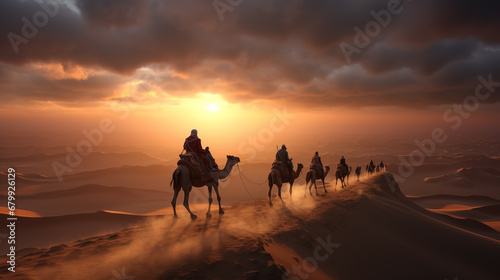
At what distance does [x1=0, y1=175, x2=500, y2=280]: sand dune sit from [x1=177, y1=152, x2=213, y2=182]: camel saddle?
1.95 metres

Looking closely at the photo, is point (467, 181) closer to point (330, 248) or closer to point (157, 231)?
point (330, 248)

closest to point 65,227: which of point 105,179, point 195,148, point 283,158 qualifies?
point 195,148

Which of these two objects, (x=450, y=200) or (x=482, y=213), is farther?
(x=450, y=200)

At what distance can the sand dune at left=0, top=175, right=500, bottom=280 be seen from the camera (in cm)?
536

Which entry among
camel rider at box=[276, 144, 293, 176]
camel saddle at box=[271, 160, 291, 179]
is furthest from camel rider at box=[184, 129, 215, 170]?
camel rider at box=[276, 144, 293, 176]

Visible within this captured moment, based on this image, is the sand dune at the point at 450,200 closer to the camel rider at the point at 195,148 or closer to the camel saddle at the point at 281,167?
the camel saddle at the point at 281,167

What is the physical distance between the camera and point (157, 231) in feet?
27.2

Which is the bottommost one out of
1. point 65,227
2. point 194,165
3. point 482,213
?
point 482,213

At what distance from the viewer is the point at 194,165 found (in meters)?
9.95

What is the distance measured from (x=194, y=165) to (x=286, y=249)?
5219 mm

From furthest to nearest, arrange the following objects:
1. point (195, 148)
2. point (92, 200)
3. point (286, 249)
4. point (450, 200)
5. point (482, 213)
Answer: point (450, 200)
point (482, 213)
point (92, 200)
point (195, 148)
point (286, 249)

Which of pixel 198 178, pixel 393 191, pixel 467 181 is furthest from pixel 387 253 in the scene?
pixel 467 181

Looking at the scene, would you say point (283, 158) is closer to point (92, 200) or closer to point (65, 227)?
point (65, 227)

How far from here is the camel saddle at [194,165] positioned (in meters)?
9.87
